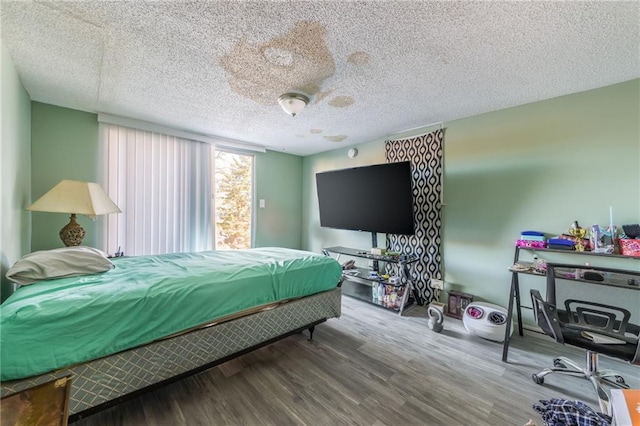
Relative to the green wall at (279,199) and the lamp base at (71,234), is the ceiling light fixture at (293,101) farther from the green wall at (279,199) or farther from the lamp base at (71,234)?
the lamp base at (71,234)

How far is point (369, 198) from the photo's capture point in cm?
322

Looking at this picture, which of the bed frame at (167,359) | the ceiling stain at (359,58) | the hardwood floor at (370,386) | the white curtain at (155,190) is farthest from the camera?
the white curtain at (155,190)

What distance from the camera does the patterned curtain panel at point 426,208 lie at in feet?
10.1

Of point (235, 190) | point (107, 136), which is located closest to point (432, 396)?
point (235, 190)

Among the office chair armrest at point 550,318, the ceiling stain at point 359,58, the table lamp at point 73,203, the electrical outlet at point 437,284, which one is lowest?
the electrical outlet at point 437,284

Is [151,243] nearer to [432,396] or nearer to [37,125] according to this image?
[37,125]

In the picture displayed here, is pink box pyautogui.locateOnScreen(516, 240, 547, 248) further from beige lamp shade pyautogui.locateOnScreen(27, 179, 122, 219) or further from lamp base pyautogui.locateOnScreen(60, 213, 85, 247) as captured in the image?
lamp base pyautogui.locateOnScreen(60, 213, 85, 247)

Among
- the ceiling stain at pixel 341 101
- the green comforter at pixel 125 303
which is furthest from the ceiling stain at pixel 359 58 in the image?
the green comforter at pixel 125 303

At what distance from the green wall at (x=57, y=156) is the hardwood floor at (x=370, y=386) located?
7.03 ft

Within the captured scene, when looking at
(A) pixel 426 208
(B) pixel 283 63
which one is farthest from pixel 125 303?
(A) pixel 426 208

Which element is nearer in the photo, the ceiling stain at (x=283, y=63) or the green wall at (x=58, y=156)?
the ceiling stain at (x=283, y=63)

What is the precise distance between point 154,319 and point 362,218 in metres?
2.56

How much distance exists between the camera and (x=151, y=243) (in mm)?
3139

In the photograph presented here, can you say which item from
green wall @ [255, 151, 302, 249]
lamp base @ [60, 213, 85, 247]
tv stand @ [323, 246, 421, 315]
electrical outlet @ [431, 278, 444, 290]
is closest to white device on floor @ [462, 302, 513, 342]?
electrical outlet @ [431, 278, 444, 290]
